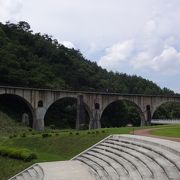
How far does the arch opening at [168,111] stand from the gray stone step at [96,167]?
67.7 meters

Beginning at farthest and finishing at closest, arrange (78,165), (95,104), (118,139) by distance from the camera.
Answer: (95,104)
(118,139)
(78,165)

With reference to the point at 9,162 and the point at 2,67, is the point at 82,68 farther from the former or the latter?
the point at 9,162

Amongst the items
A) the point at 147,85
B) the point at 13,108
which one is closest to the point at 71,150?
the point at 13,108

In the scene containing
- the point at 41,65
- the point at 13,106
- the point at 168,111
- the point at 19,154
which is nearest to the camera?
the point at 19,154

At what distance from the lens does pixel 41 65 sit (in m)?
81.0

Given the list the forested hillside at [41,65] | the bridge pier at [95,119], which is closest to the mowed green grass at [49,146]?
the bridge pier at [95,119]

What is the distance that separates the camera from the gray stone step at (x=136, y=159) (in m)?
17.1

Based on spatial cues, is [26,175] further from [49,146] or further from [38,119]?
[38,119]

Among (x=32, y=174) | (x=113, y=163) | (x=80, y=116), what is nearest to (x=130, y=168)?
(x=113, y=163)

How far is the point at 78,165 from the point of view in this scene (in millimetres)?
25719

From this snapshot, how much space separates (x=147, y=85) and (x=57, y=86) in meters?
49.7

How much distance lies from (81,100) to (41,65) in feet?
75.6

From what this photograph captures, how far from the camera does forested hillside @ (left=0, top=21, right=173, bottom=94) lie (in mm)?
71625

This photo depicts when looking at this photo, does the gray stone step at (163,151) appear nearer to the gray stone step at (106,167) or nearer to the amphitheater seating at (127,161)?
the amphitheater seating at (127,161)
